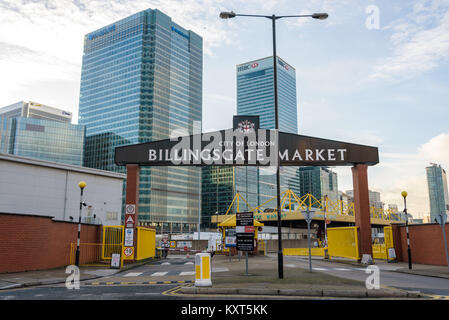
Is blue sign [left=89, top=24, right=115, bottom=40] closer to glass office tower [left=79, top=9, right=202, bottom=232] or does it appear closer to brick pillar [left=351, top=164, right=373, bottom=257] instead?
glass office tower [left=79, top=9, right=202, bottom=232]

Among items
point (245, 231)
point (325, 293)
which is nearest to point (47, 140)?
point (245, 231)

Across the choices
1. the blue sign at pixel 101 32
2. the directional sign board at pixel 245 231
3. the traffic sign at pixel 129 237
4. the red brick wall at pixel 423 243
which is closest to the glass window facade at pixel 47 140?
the blue sign at pixel 101 32

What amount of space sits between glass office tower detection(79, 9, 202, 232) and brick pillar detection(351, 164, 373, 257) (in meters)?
139

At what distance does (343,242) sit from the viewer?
30.6 m

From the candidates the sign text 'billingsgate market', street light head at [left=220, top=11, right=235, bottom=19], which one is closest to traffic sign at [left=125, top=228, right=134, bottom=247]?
the sign text 'billingsgate market'

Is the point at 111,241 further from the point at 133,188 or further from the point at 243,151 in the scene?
the point at 243,151

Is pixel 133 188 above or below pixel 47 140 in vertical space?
below

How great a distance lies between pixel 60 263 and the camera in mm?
24125

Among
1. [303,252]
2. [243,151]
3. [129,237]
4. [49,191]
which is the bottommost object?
[303,252]

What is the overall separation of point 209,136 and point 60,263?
12.5m

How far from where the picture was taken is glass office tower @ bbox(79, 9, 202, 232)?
165 metres

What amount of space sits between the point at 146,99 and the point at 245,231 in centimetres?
15342
